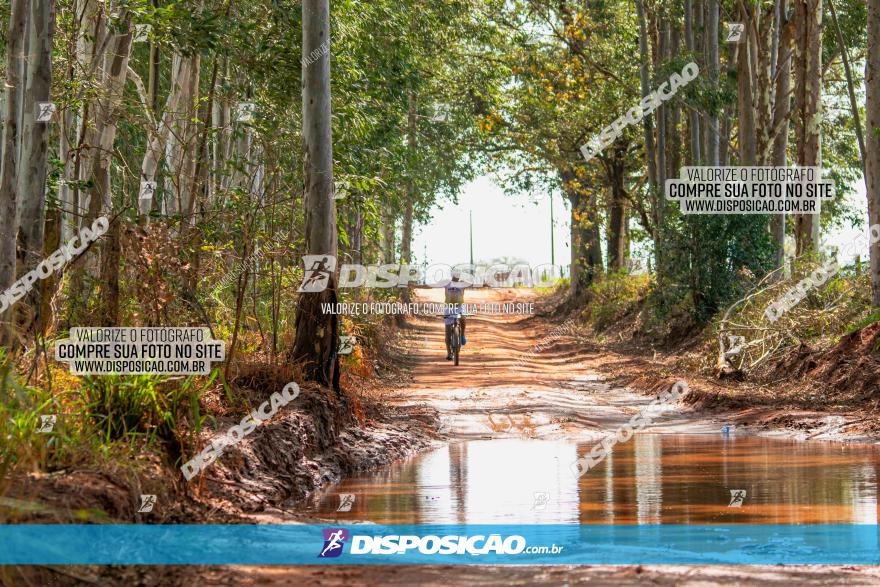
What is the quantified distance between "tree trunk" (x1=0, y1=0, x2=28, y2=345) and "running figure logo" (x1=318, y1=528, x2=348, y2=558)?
4.55 m

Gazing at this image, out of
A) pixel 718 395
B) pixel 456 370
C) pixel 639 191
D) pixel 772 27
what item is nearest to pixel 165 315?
pixel 718 395

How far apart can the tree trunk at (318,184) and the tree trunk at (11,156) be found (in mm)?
3455

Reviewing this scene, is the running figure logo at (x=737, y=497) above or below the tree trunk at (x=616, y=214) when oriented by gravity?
below

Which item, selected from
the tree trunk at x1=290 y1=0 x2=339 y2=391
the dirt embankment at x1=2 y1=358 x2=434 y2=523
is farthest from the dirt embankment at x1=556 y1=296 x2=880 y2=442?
the tree trunk at x1=290 y1=0 x2=339 y2=391

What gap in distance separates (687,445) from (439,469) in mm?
3206

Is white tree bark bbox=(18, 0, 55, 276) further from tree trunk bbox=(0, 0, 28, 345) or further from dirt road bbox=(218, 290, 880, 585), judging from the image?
dirt road bbox=(218, 290, 880, 585)

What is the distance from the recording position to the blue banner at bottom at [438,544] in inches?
240

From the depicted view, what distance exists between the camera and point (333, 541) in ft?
23.6

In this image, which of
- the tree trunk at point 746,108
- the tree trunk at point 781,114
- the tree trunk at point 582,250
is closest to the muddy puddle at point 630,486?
the tree trunk at point 746,108

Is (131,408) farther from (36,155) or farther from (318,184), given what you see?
(318,184)

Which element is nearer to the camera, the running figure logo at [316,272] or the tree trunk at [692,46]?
the running figure logo at [316,272]

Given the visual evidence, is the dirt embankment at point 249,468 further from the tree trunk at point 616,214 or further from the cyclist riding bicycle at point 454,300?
the tree trunk at point 616,214

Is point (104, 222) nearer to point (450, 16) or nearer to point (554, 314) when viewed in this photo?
point (450, 16)

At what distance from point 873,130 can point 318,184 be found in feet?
29.0
